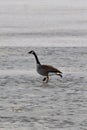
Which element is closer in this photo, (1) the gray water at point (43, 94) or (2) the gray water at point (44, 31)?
(1) the gray water at point (43, 94)

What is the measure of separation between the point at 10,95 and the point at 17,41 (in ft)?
38.2

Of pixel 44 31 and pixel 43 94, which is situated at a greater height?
pixel 43 94

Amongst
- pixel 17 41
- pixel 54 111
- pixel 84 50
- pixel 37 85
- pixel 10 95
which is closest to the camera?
pixel 54 111

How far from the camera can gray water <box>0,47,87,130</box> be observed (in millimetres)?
10188

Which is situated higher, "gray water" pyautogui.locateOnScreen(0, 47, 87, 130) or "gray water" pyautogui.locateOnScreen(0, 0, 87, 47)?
"gray water" pyautogui.locateOnScreen(0, 47, 87, 130)

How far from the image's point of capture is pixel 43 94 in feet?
42.2

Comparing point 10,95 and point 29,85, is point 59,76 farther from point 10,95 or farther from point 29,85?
point 10,95

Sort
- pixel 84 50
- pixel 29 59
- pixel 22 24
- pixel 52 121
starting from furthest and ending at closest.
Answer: pixel 22 24 < pixel 84 50 < pixel 29 59 < pixel 52 121

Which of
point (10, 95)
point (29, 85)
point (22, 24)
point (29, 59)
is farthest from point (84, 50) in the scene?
point (22, 24)

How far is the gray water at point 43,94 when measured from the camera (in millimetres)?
10188

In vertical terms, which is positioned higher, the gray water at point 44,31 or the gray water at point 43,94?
the gray water at point 43,94

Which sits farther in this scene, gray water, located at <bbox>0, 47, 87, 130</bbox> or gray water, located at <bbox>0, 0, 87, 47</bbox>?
gray water, located at <bbox>0, 0, 87, 47</bbox>

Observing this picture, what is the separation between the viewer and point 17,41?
958 inches

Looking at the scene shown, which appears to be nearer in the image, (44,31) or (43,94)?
(43,94)
